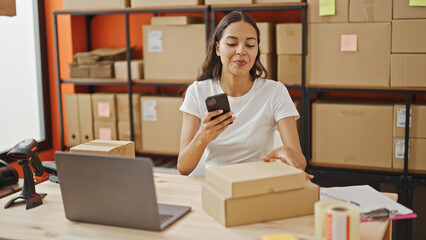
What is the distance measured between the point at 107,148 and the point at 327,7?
5.67ft

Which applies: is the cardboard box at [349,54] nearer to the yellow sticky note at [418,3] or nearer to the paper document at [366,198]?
the yellow sticky note at [418,3]

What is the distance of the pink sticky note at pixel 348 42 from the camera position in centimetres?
292

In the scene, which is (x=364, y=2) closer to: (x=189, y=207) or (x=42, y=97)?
(x=189, y=207)

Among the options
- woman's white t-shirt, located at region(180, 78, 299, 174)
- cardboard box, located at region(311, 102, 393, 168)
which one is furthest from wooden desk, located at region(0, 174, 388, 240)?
cardboard box, located at region(311, 102, 393, 168)

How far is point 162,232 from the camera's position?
1363 mm

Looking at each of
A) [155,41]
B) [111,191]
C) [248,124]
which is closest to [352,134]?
[248,124]

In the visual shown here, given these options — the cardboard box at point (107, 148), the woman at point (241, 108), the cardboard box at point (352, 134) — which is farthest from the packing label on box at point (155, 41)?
the cardboard box at point (107, 148)

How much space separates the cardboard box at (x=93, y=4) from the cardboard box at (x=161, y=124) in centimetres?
66

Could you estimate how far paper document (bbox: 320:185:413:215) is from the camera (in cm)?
149

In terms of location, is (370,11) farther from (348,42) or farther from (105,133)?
(105,133)

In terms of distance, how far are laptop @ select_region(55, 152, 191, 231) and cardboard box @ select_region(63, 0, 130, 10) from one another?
86.2 inches

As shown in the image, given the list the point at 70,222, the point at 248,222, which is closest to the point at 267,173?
the point at 248,222

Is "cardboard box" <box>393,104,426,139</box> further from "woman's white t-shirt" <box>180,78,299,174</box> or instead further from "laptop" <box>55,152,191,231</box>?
"laptop" <box>55,152,191,231</box>

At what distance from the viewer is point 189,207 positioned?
1.54m
